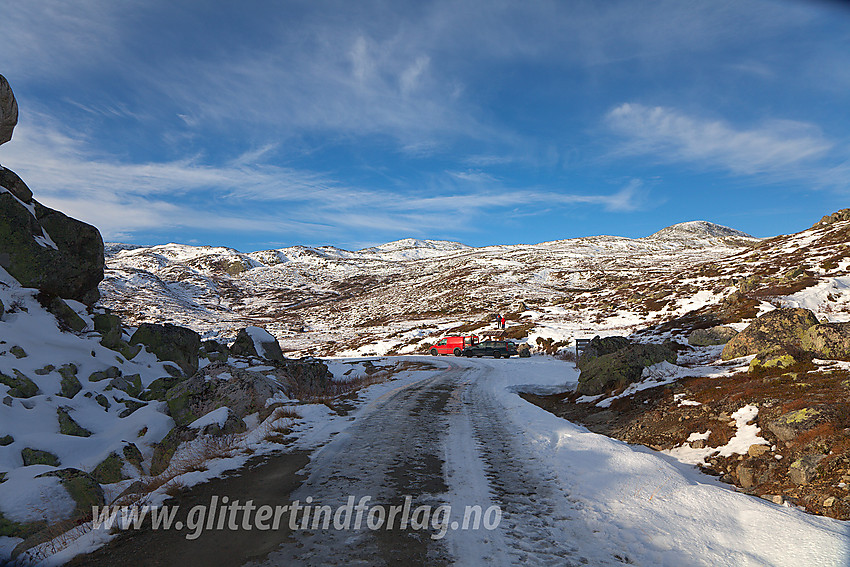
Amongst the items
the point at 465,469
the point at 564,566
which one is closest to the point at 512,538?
the point at 564,566

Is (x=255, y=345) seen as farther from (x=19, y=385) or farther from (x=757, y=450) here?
(x=757, y=450)

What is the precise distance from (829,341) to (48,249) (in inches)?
880

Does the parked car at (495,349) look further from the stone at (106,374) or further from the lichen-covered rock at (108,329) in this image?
the stone at (106,374)

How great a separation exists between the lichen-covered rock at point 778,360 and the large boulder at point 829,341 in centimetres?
26

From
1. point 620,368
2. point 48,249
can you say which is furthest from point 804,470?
point 48,249

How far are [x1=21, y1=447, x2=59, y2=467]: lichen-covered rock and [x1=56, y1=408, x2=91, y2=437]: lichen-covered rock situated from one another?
99 centimetres

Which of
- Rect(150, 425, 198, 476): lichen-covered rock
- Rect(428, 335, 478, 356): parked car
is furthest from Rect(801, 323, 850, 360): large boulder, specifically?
Rect(428, 335, 478, 356): parked car

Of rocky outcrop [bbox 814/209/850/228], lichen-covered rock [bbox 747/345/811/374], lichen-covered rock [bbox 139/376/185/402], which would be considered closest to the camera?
lichen-covered rock [bbox 747/345/811/374]

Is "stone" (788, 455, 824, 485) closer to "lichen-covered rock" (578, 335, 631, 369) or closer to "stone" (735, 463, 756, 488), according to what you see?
"stone" (735, 463, 756, 488)

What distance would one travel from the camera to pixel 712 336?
81.7 ft

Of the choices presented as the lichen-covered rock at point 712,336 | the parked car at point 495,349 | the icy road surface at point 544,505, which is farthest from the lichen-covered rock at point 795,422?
the parked car at point 495,349

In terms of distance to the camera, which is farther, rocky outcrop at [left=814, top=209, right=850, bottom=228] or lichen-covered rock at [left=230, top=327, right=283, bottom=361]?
rocky outcrop at [left=814, top=209, right=850, bottom=228]

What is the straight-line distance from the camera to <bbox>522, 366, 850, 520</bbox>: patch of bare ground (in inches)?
216

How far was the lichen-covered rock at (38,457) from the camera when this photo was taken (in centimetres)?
818
